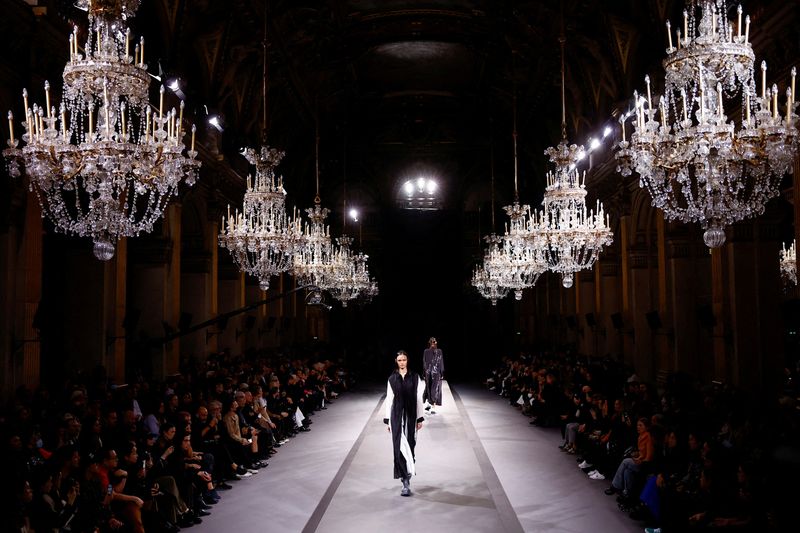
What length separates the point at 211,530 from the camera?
25.7 feet

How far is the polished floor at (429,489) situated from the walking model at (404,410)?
61cm

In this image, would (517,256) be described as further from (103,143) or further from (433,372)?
(103,143)

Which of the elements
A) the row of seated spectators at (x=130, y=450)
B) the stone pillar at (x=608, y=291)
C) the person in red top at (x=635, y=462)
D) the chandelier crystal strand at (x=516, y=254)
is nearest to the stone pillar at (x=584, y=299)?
the stone pillar at (x=608, y=291)

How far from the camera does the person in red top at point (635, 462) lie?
8438mm

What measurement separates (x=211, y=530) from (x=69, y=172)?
13.7 feet

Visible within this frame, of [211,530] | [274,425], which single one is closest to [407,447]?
[211,530]

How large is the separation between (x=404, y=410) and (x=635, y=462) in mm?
3079

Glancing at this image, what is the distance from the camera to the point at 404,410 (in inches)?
381

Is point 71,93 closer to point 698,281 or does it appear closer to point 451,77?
point 698,281

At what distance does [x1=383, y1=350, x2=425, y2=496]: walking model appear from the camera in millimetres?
9438

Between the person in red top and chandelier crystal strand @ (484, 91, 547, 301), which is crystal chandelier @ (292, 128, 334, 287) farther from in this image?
the person in red top

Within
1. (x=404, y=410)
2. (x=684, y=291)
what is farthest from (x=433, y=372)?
(x=404, y=410)

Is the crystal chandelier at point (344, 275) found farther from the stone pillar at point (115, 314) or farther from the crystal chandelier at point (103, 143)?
the crystal chandelier at point (103, 143)

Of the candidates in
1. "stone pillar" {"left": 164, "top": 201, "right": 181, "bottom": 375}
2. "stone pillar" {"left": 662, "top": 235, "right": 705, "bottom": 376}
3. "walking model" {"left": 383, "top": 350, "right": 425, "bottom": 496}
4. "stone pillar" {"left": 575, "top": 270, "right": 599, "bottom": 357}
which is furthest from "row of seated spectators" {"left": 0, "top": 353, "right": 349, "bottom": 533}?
"stone pillar" {"left": 575, "top": 270, "right": 599, "bottom": 357}
